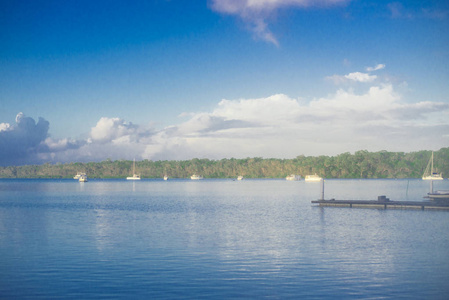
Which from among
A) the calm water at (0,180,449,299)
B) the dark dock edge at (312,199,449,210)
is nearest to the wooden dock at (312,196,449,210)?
the dark dock edge at (312,199,449,210)

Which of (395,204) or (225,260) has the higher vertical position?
(395,204)

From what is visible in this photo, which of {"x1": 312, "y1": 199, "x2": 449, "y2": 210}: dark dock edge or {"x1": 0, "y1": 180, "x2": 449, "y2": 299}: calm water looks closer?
{"x1": 0, "y1": 180, "x2": 449, "y2": 299}: calm water

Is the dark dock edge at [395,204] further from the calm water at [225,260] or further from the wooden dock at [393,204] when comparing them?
the calm water at [225,260]

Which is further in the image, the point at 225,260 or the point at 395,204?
the point at 395,204

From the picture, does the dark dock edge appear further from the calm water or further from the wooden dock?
the calm water

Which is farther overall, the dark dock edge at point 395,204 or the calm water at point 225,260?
the dark dock edge at point 395,204

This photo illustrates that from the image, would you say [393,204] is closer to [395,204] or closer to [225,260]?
[395,204]

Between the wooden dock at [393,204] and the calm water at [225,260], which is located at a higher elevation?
the wooden dock at [393,204]

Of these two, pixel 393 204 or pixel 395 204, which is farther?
pixel 393 204

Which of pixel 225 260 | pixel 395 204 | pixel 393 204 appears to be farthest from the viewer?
pixel 393 204

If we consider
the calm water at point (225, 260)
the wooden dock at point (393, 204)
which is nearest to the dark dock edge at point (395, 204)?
the wooden dock at point (393, 204)

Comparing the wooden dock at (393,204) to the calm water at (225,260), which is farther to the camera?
the wooden dock at (393,204)

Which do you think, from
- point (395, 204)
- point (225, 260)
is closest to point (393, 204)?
point (395, 204)

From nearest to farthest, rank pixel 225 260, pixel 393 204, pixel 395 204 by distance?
1. pixel 225 260
2. pixel 395 204
3. pixel 393 204
